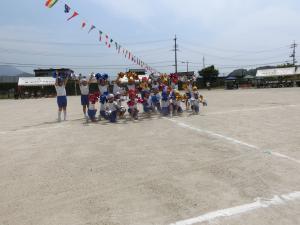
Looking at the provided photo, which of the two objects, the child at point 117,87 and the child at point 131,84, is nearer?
the child at point 117,87

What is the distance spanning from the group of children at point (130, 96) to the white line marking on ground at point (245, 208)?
8157mm

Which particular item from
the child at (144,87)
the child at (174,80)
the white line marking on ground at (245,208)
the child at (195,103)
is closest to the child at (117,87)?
the child at (144,87)

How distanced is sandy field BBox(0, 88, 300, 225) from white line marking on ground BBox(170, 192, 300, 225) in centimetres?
1

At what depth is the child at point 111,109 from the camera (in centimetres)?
1176

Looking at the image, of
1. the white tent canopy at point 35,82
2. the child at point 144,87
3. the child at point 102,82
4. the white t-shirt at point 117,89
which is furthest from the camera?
the white tent canopy at point 35,82

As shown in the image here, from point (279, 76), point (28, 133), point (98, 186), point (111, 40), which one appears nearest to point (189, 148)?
point (98, 186)

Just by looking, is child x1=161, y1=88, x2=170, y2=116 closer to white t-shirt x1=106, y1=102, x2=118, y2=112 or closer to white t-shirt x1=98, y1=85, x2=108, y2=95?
white t-shirt x1=106, y1=102, x2=118, y2=112

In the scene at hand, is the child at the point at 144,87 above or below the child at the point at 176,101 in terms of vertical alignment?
above

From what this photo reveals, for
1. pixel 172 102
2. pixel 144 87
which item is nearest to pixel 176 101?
pixel 172 102

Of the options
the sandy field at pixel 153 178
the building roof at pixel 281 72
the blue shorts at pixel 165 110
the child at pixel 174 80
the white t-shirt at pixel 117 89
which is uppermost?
the building roof at pixel 281 72

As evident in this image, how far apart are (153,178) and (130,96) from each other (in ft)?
25.2

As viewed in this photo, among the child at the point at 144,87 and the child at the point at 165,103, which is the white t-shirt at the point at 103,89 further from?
the child at the point at 165,103

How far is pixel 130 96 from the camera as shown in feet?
41.2

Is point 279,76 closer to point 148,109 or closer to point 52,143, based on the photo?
point 148,109
